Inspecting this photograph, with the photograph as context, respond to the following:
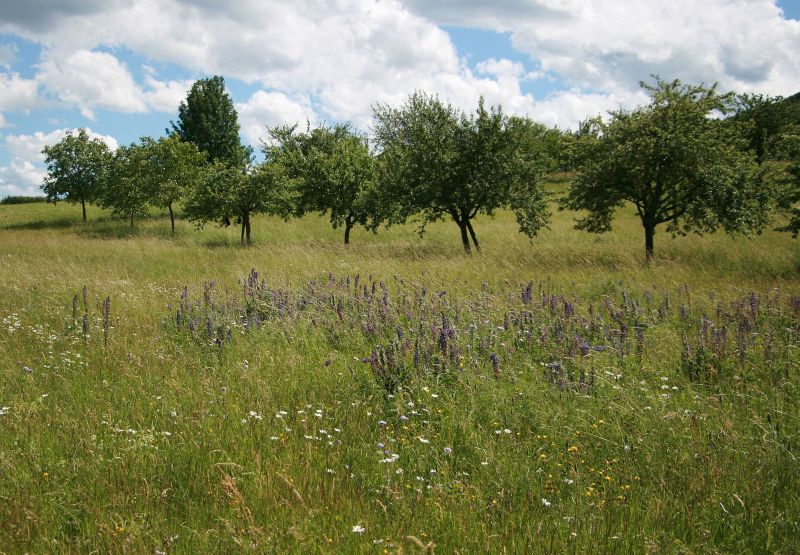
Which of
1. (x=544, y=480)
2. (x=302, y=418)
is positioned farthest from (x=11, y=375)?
(x=544, y=480)

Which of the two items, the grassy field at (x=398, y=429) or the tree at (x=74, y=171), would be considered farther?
the tree at (x=74, y=171)

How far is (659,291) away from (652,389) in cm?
540

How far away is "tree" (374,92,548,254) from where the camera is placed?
19.8m

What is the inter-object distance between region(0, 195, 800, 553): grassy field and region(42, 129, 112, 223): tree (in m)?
39.3

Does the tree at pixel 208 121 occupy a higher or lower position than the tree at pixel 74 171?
higher

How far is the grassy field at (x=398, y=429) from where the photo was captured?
9.75ft

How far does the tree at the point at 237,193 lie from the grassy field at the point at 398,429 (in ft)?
62.7

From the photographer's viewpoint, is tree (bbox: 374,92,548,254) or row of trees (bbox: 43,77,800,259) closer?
row of trees (bbox: 43,77,800,259)

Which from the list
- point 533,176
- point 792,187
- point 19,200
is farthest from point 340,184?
point 19,200

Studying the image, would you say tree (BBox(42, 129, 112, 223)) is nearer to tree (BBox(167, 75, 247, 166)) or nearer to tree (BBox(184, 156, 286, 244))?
tree (BBox(167, 75, 247, 166))

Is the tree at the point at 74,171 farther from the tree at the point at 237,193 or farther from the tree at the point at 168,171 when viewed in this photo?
the tree at the point at 237,193

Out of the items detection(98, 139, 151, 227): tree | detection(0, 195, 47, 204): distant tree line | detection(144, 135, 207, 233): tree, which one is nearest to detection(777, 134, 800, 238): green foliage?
detection(144, 135, 207, 233): tree

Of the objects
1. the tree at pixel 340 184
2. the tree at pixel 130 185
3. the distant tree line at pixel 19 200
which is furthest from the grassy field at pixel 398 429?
the distant tree line at pixel 19 200

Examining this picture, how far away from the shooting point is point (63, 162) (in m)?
42.2
